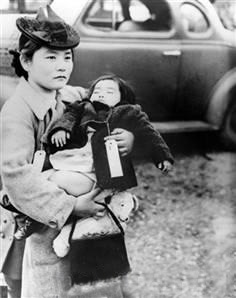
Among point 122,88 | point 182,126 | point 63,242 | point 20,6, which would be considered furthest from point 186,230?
point 20,6

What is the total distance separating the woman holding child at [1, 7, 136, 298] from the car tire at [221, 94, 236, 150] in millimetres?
522

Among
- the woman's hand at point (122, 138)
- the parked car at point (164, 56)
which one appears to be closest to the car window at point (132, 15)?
the parked car at point (164, 56)

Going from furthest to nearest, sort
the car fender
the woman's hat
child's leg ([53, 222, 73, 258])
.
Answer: the car fender < child's leg ([53, 222, 73, 258]) < the woman's hat

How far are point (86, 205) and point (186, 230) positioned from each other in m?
0.57

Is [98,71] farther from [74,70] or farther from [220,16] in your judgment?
[220,16]

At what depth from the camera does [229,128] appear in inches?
118

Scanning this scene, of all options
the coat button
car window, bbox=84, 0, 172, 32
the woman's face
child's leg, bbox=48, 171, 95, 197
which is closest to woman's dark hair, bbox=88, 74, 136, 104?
the woman's face

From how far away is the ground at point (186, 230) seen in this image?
3000 millimetres

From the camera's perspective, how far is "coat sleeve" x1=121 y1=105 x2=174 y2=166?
2.82m

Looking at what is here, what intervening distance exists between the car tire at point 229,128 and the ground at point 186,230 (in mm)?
53

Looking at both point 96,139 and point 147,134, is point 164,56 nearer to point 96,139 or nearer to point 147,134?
point 147,134

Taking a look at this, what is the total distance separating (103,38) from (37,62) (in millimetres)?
372

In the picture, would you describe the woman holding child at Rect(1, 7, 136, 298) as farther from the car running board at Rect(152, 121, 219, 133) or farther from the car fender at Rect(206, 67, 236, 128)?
the car fender at Rect(206, 67, 236, 128)

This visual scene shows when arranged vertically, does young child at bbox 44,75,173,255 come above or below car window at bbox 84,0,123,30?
below
